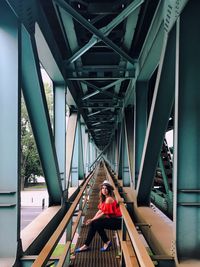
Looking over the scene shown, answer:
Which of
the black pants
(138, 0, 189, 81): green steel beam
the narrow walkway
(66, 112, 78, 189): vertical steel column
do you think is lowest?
the narrow walkway

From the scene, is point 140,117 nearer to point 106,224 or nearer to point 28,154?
point 106,224

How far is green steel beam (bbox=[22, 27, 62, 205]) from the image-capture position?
11.8 feet

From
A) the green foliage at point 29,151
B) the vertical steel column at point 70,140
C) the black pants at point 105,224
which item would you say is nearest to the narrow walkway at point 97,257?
the black pants at point 105,224

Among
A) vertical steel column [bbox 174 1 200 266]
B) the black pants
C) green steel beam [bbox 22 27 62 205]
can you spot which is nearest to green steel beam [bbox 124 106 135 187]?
the black pants

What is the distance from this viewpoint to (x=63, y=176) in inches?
257

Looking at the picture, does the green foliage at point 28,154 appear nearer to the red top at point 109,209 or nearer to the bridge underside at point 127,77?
the bridge underside at point 127,77

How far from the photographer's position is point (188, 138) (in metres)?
2.97

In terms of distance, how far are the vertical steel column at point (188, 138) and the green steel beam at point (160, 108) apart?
439 millimetres

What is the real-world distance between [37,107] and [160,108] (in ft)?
4.88

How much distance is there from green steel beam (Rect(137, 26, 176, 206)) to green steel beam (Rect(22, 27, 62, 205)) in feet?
4.37

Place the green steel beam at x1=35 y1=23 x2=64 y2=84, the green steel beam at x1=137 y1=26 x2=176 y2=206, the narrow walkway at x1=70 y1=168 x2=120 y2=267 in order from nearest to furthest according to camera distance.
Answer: the green steel beam at x1=137 y1=26 x2=176 y2=206 → the green steel beam at x1=35 y1=23 x2=64 y2=84 → the narrow walkway at x1=70 y1=168 x2=120 y2=267

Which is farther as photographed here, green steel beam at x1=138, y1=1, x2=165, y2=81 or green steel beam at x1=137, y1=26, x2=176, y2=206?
green steel beam at x1=138, y1=1, x2=165, y2=81

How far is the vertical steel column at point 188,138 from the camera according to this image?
2916mm

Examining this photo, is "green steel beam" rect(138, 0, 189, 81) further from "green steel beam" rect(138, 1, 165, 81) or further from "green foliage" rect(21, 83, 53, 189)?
"green foliage" rect(21, 83, 53, 189)
